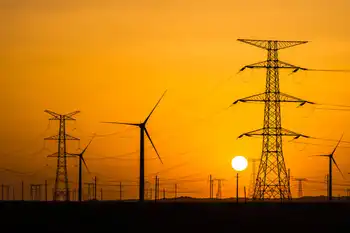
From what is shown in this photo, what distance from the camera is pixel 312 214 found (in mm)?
123750

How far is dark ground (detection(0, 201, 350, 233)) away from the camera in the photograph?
304 feet

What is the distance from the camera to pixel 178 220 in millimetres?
106812

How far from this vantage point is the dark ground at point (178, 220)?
92688 mm

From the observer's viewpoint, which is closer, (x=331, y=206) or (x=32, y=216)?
(x=32, y=216)

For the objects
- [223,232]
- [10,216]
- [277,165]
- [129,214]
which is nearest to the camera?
[223,232]

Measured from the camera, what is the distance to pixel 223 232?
290 feet

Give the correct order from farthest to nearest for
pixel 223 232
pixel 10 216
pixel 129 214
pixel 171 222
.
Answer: pixel 129 214 < pixel 10 216 < pixel 171 222 < pixel 223 232

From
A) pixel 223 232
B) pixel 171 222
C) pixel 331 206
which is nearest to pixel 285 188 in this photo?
pixel 331 206

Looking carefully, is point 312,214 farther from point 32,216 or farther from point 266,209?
point 32,216

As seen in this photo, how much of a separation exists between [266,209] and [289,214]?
40.5 feet

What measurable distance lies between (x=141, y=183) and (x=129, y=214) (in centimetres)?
1491

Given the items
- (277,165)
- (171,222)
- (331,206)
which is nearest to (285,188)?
(277,165)

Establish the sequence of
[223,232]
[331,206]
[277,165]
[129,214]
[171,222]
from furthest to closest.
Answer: [331,206] < [277,165] < [129,214] < [171,222] < [223,232]

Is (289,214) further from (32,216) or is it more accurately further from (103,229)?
(103,229)
